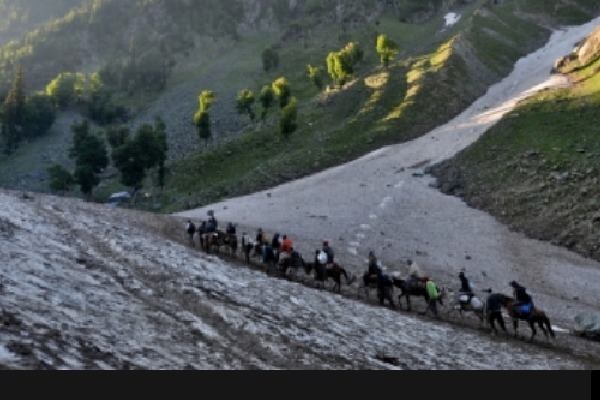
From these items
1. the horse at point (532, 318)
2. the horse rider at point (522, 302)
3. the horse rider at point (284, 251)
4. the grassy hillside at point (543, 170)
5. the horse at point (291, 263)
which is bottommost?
the horse at point (532, 318)

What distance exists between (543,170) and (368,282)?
3911 cm

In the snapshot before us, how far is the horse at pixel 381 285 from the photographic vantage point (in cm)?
3309

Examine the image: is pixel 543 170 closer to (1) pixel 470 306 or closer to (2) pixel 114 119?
(1) pixel 470 306

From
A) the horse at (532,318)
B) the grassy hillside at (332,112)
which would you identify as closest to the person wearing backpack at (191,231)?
the horse at (532,318)

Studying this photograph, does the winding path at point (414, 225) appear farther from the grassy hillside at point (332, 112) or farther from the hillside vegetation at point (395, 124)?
the grassy hillside at point (332, 112)

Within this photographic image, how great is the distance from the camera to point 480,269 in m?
46.6

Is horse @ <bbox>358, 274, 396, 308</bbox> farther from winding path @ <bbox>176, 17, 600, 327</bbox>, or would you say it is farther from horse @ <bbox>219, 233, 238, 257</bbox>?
horse @ <bbox>219, 233, 238, 257</bbox>

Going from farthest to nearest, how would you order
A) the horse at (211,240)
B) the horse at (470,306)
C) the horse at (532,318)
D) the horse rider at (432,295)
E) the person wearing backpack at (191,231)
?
the person wearing backpack at (191,231) < the horse at (211,240) < the horse rider at (432,295) < the horse at (470,306) < the horse at (532,318)

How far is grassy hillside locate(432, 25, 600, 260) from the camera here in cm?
5547

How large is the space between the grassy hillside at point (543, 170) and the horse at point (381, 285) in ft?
80.6

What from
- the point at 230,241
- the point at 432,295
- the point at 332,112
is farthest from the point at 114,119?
the point at 432,295

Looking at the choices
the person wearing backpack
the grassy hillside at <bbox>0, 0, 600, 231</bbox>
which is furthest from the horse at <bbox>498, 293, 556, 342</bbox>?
the grassy hillside at <bbox>0, 0, 600, 231</bbox>

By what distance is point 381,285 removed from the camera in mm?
33094
